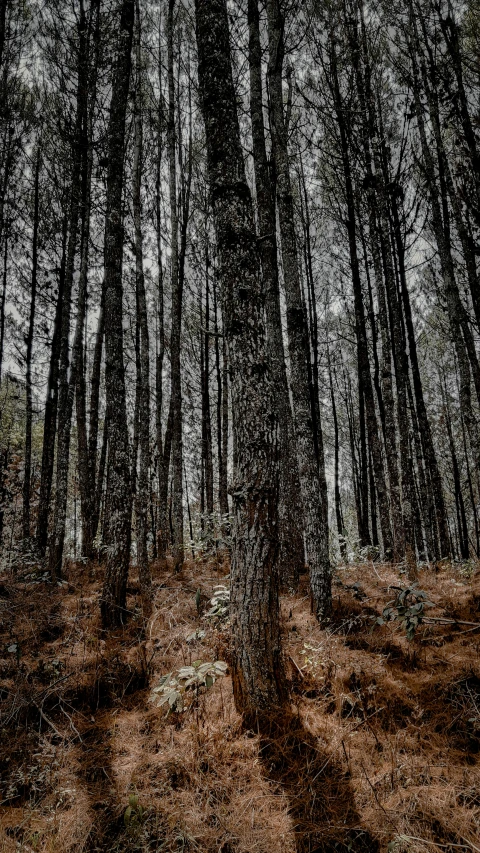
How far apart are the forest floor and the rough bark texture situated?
1.21 ft

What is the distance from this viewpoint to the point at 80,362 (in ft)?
27.6

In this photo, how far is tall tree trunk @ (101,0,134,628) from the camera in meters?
4.84

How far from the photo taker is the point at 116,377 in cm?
528

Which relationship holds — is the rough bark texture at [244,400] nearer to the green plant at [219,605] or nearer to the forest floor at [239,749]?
the forest floor at [239,749]

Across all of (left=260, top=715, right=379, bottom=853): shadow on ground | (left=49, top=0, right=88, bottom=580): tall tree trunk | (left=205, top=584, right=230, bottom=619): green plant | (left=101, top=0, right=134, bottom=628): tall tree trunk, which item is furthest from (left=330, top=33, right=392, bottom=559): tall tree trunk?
(left=260, top=715, right=379, bottom=853): shadow on ground

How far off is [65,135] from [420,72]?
6769 millimetres

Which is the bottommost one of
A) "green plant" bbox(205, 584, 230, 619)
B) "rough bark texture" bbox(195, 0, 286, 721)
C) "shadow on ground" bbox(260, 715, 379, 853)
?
"shadow on ground" bbox(260, 715, 379, 853)

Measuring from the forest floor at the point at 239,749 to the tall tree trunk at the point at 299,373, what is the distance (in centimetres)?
61

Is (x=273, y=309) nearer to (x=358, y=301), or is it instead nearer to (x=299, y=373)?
(x=299, y=373)

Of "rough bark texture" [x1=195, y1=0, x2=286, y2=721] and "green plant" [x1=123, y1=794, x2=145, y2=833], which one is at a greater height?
"rough bark texture" [x1=195, y1=0, x2=286, y2=721]

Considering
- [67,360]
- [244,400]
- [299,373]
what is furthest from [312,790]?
[67,360]

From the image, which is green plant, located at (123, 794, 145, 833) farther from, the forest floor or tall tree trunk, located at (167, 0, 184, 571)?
tall tree trunk, located at (167, 0, 184, 571)

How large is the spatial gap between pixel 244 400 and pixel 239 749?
2212 millimetres

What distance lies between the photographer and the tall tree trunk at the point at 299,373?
4.61 meters
